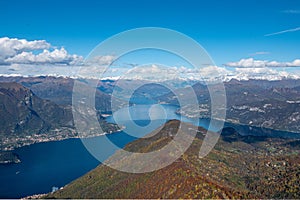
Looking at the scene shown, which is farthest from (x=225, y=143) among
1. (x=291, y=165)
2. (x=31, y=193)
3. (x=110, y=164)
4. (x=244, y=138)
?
(x=31, y=193)

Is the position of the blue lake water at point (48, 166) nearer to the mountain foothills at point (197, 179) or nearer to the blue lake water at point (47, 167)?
the blue lake water at point (47, 167)

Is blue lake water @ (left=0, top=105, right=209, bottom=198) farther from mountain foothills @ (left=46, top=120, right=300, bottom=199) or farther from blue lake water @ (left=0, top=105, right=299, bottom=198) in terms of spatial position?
mountain foothills @ (left=46, top=120, right=300, bottom=199)

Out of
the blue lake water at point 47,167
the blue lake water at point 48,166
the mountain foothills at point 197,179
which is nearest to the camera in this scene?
the mountain foothills at point 197,179

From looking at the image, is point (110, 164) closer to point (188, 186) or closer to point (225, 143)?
point (188, 186)

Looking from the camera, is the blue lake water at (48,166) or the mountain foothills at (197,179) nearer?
the mountain foothills at (197,179)

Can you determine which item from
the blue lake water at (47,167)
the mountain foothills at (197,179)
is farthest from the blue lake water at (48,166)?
the mountain foothills at (197,179)

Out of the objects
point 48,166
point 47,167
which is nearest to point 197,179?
point 47,167

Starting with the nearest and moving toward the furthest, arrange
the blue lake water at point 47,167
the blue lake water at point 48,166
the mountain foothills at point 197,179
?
the mountain foothills at point 197,179
the blue lake water at point 47,167
the blue lake water at point 48,166

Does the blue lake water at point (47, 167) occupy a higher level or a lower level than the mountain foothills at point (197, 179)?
lower

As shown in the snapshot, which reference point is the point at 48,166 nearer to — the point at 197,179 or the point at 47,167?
the point at 47,167
